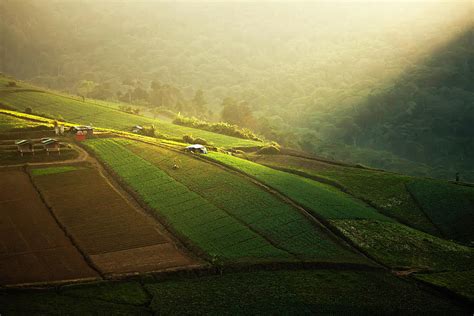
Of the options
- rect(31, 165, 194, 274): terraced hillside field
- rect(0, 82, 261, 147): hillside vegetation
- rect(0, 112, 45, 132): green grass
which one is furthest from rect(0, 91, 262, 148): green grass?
rect(31, 165, 194, 274): terraced hillside field

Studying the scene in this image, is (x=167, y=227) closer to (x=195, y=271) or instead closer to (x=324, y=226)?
(x=195, y=271)

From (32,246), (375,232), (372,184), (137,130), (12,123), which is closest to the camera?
(32,246)

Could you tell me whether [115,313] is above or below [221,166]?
below

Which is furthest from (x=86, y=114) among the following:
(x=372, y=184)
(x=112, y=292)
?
(x=112, y=292)

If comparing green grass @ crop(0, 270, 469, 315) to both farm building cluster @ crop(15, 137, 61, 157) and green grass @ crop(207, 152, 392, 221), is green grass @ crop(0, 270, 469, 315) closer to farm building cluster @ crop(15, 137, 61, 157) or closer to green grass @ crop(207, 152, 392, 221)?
green grass @ crop(207, 152, 392, 221)

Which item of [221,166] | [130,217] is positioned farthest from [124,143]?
[130,217]

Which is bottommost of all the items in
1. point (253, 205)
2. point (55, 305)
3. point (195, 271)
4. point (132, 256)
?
point (55, 305)

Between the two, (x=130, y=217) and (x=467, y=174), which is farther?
(x=467, y=174)

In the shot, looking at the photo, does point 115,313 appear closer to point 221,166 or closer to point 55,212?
point 55,212
